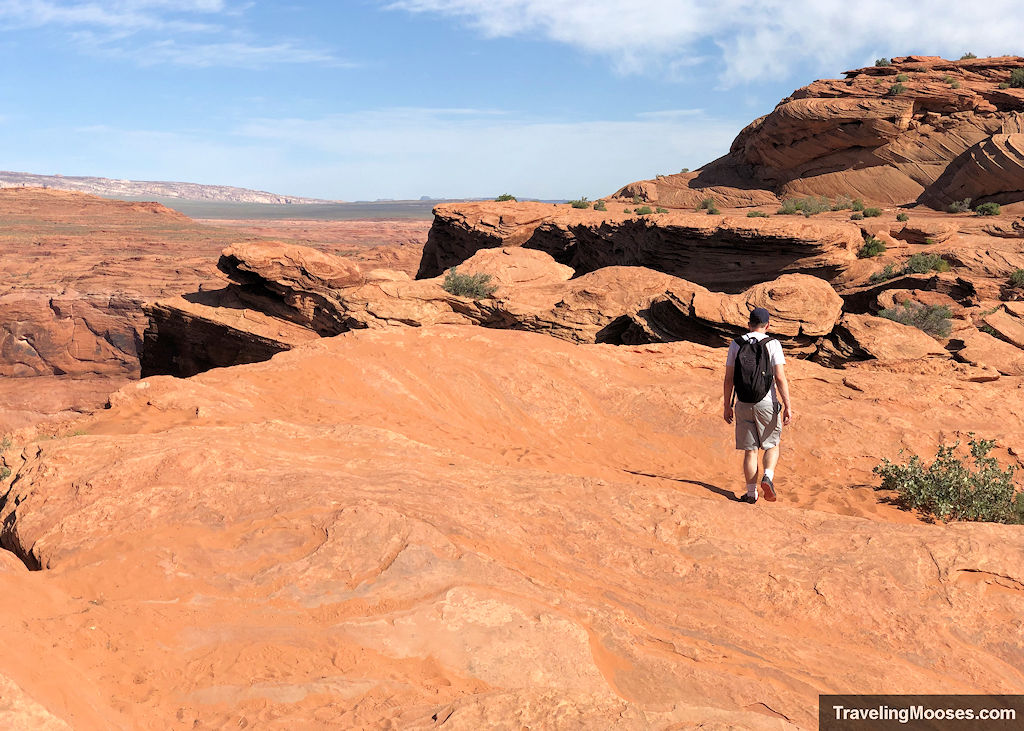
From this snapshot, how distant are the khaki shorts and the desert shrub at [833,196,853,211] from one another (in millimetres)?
25008

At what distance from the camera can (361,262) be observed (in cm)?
4288

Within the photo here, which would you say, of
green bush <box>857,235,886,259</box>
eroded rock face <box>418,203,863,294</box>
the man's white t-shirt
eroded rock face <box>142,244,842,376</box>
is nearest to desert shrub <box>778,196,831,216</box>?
eroded rock face <box>418,203,863,294</box>

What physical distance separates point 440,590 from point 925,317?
11.9m

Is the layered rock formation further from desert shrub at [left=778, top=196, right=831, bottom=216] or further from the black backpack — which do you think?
the black backpack

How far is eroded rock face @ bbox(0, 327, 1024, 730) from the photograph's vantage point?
290cm

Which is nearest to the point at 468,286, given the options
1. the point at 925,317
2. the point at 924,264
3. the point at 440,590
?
the point at 925,317

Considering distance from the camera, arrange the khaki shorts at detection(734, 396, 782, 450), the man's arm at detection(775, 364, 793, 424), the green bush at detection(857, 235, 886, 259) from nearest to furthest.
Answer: the man's arm at detection(775, 364, 793, 424)
the khaki shorts at detection(734, 396, 782, 450)
the green bush at detection(857, 235, 886, 259)

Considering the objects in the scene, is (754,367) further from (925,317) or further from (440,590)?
(925,317)

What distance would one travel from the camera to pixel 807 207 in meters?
26.3

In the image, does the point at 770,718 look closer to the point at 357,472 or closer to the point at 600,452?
the point at 357,472

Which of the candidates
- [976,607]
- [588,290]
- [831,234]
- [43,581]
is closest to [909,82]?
[831,234]

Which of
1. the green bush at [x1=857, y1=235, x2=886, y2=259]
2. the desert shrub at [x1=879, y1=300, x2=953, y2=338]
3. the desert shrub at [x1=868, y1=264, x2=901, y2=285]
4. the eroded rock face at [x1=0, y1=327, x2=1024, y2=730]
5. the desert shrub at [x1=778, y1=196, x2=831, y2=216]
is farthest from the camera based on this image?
the desert shrub at [x1=778, y1=196, x2=831, y2=216]

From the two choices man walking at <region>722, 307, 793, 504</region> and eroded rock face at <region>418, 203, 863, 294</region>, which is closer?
man walking at <region>722, 307, 793, 504</region>

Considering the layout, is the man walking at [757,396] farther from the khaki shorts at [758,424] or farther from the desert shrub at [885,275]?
the desert shrub at [885,275]
